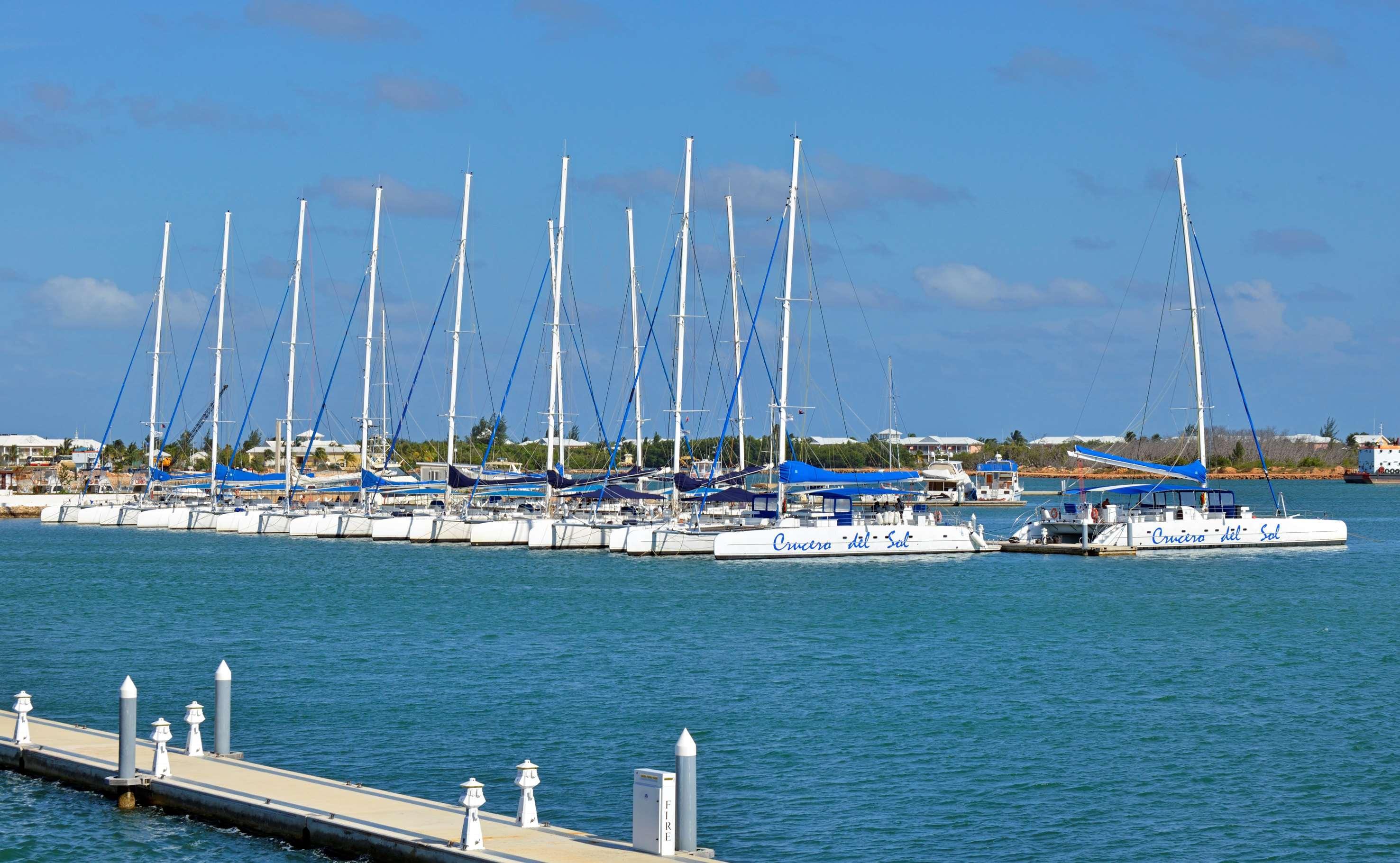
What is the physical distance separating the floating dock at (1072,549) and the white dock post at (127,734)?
2108 inches

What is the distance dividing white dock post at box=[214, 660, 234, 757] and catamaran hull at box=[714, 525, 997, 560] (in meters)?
40.3

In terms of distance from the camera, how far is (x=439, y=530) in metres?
78.0

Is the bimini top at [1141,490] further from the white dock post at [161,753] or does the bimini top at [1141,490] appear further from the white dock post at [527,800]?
the white dock post at [527,800]

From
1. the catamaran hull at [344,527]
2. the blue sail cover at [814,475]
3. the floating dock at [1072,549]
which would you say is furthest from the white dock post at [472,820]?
the catamaran hull at [344,527]

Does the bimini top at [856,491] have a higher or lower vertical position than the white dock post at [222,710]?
higher

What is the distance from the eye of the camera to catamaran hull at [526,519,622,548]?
72.4 meters

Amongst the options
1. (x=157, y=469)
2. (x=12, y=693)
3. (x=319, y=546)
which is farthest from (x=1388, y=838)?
(x=157, y=469)

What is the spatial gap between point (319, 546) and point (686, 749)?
6543cm

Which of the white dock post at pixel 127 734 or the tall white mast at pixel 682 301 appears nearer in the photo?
the white dock post at pixel 127 734

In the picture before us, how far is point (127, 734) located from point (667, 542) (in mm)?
45584

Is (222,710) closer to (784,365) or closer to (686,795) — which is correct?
(686,795)

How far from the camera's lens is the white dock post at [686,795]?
1684 cm

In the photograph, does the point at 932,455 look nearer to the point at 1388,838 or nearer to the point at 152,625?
the point at 152,625

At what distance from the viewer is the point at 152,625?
44375 millimetres
